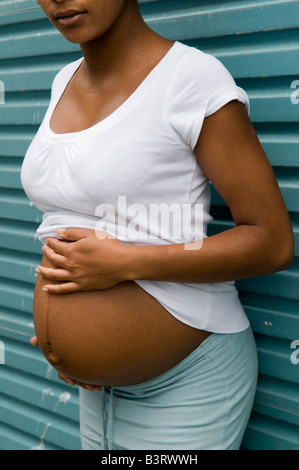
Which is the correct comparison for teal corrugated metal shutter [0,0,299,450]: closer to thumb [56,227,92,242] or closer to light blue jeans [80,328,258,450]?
light blue jeans [80,328,258,450]

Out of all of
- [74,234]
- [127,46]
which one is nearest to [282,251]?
[74,234]

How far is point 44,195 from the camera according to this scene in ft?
5.81

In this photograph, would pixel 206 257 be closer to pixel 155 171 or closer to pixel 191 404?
pixel 155 171

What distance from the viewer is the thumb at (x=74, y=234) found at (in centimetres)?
169

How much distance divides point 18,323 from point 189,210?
158 centimetres

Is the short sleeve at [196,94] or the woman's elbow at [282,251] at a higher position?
the short sleeve at [196,94]

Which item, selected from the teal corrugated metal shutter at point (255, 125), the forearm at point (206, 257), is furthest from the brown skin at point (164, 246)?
the teal corrugated metal shutter at point (255, 125)

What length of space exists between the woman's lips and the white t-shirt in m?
0.25

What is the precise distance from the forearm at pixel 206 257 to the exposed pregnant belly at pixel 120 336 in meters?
0.10

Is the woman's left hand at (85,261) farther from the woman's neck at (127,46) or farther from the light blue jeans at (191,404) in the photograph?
the woman's neck at (127,46)
